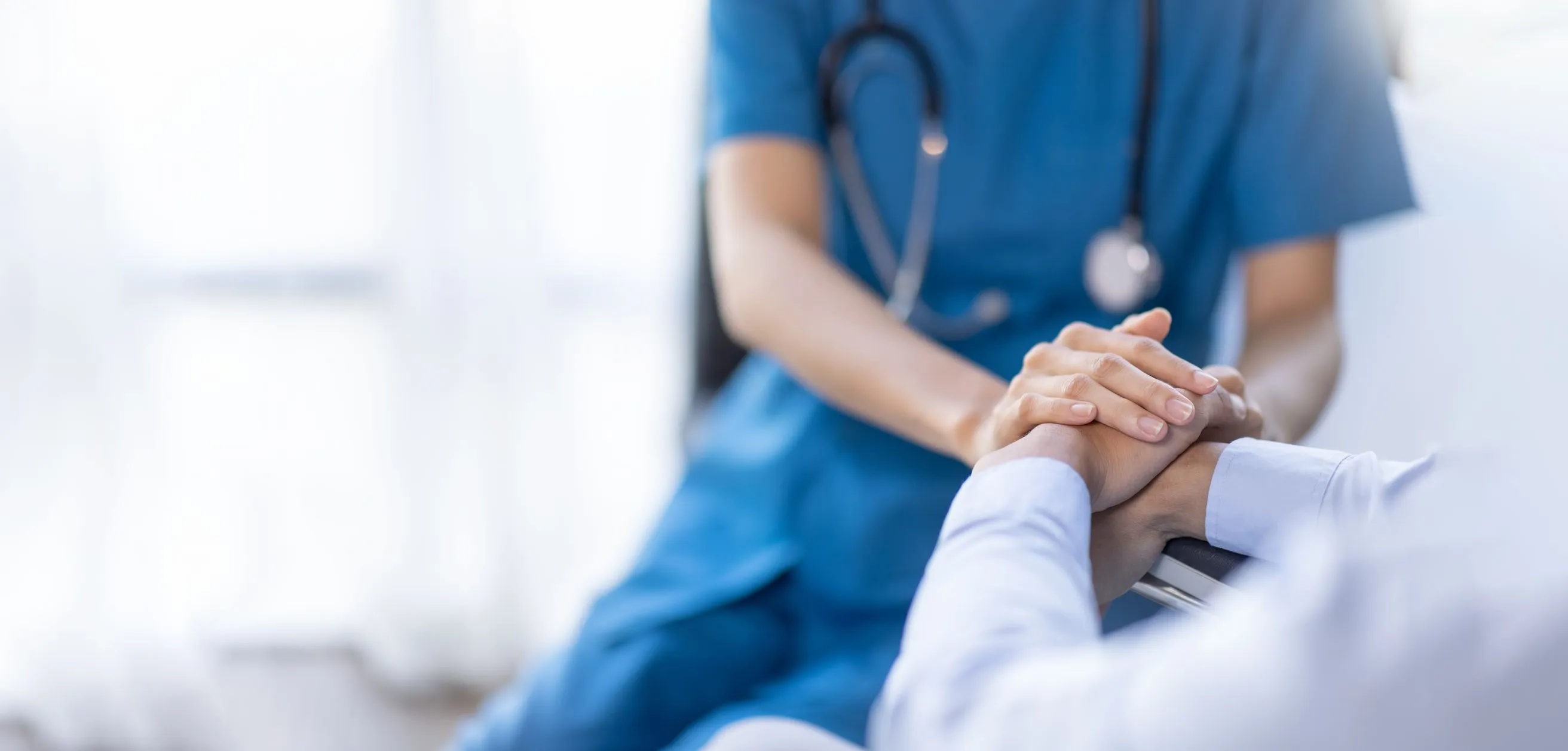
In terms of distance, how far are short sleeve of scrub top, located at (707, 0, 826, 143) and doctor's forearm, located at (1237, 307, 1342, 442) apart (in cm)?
35

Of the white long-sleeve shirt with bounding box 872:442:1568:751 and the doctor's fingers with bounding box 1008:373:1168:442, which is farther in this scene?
the doctor's fingers with bounding box 1008:373:1168:442

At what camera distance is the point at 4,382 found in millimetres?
1403

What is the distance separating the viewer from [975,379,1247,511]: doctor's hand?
0.42 m

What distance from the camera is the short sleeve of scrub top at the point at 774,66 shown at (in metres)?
0.78

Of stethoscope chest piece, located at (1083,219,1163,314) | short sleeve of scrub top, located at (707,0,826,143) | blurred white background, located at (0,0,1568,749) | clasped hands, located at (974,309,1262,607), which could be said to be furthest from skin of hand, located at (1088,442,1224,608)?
blurred white background, located at (0,0,1568,749)

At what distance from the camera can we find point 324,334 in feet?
5.02

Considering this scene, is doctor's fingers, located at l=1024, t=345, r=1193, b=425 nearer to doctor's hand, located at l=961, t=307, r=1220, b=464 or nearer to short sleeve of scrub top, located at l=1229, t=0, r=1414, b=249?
doctor's hand, located at l=961, t=307, r=1220, b=464

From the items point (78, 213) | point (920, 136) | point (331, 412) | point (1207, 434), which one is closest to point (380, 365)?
point (331, 412)

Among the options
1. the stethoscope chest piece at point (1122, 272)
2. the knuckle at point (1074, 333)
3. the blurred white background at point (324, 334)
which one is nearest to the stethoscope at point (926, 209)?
the stethoscope chest piece at point (1122, 272)

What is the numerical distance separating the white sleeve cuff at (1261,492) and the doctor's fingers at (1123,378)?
27 millimetres

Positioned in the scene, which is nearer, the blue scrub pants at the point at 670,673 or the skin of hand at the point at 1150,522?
the skin of hand at the point at 1150,522

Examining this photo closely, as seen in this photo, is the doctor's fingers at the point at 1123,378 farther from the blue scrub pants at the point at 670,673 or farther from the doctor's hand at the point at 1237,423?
the blue scrub pants at the point at 670,673

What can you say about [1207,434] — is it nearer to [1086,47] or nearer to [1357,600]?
[1357,600]

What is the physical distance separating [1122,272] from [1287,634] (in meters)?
0.38
